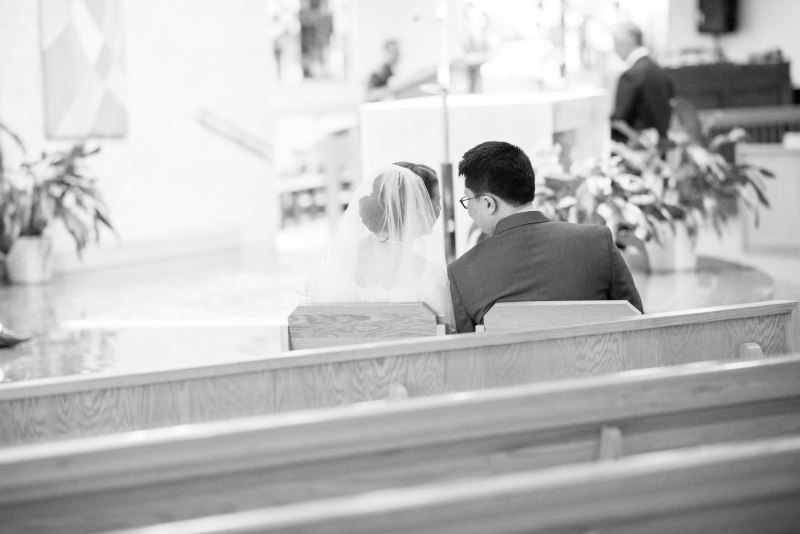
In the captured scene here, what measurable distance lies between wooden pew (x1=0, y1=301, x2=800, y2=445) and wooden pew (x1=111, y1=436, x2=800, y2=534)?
36.1 inches

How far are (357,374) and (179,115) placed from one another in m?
6.75

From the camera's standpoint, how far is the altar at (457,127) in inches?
228

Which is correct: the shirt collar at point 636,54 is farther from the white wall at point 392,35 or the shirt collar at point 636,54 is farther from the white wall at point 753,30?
the white wall at point 753,30

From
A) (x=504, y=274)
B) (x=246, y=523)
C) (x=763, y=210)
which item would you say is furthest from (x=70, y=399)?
(x=763, y=210)

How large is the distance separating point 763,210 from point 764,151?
524 mm

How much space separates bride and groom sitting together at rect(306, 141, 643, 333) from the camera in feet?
10.8

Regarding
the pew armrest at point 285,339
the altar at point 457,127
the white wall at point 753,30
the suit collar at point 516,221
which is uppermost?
the white wall at point 753,30

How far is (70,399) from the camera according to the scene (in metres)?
2.54

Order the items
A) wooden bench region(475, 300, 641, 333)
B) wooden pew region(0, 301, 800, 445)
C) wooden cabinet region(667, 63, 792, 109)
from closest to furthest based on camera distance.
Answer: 1. wooden pew region(0, 301, 800, 445)
2. wooden bench region(475, 300, 641, 333)
3. wooden cabinet region(667, 63, 792, 109)

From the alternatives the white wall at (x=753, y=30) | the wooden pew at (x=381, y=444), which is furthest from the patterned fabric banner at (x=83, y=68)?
the white wall at (x=753, y=30)

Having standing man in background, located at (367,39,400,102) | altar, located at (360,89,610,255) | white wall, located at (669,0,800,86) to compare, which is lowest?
altar, located at (360,89,610,255)

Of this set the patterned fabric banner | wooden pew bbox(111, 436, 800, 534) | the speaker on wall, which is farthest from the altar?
the speaker on wall

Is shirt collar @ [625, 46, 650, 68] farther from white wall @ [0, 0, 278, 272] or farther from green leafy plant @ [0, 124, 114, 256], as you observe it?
green leafy plant @ [0, 124, 114, 256]

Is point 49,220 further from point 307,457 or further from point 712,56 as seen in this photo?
point 712,56
